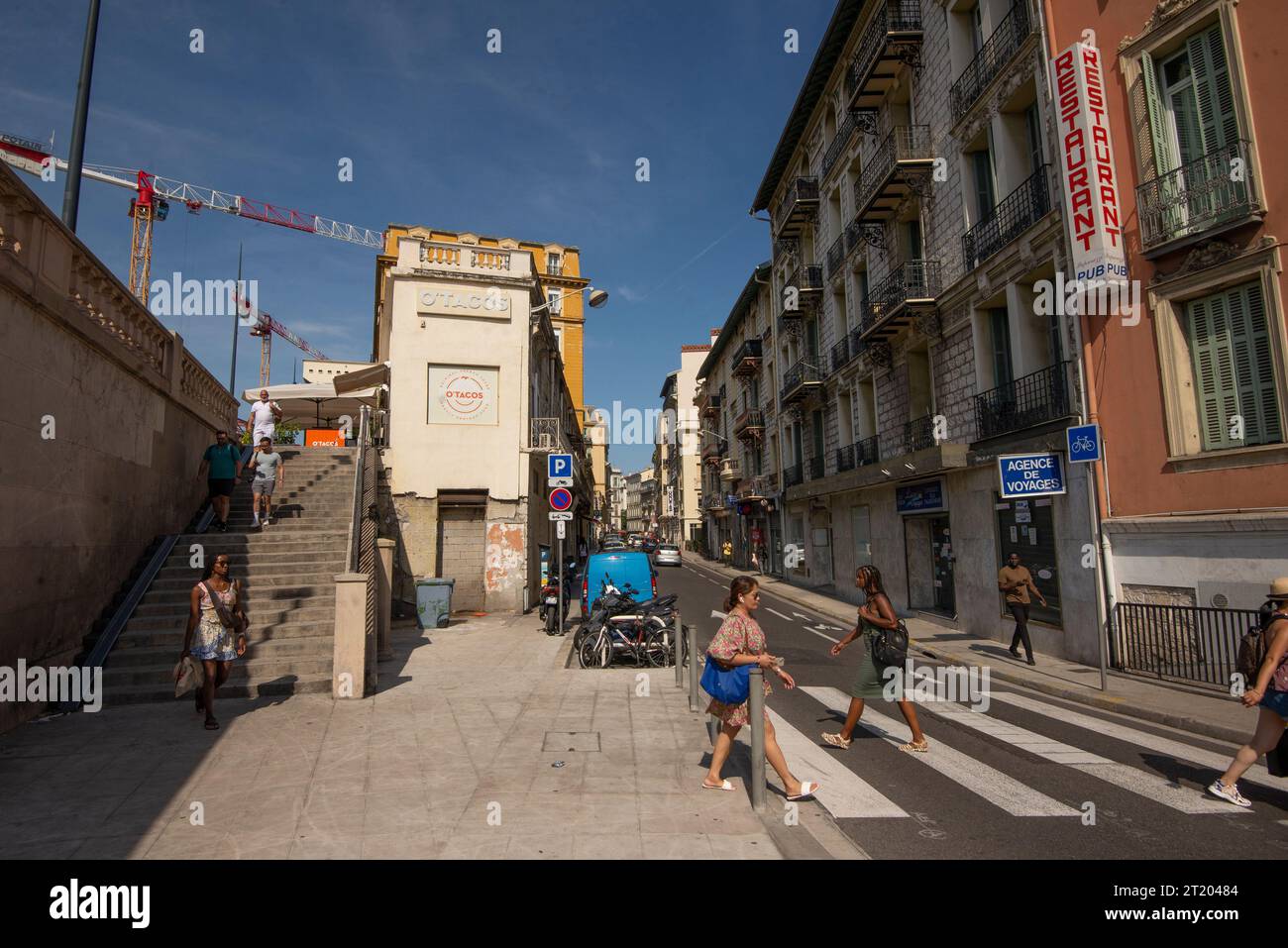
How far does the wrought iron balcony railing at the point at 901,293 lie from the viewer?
16.2 m

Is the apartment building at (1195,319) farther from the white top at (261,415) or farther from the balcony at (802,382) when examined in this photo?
the white top at (261,415)

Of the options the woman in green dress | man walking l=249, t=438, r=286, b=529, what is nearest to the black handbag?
the woman in green dress

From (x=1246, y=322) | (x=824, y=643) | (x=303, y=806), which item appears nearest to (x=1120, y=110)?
(x=1246, y=322)

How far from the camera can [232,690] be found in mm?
7762

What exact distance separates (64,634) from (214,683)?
8.32ft

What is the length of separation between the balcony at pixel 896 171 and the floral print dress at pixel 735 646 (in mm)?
15089

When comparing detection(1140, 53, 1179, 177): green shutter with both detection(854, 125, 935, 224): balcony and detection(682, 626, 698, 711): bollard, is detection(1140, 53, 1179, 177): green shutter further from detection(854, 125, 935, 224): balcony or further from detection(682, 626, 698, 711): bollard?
detection(682, 626, 698, 711): bollard

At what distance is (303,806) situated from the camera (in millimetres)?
4680

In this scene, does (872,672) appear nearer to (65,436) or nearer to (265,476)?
(65,436)

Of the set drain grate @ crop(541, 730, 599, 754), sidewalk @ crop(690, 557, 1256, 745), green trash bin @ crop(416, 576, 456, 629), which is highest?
green trash bin @ crop(416, 576, 456, 629)

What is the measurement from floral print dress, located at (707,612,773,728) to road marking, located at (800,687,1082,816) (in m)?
1.91

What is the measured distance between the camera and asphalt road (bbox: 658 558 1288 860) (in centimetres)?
429

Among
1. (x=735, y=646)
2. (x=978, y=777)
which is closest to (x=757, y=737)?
(x=735, y=646)
